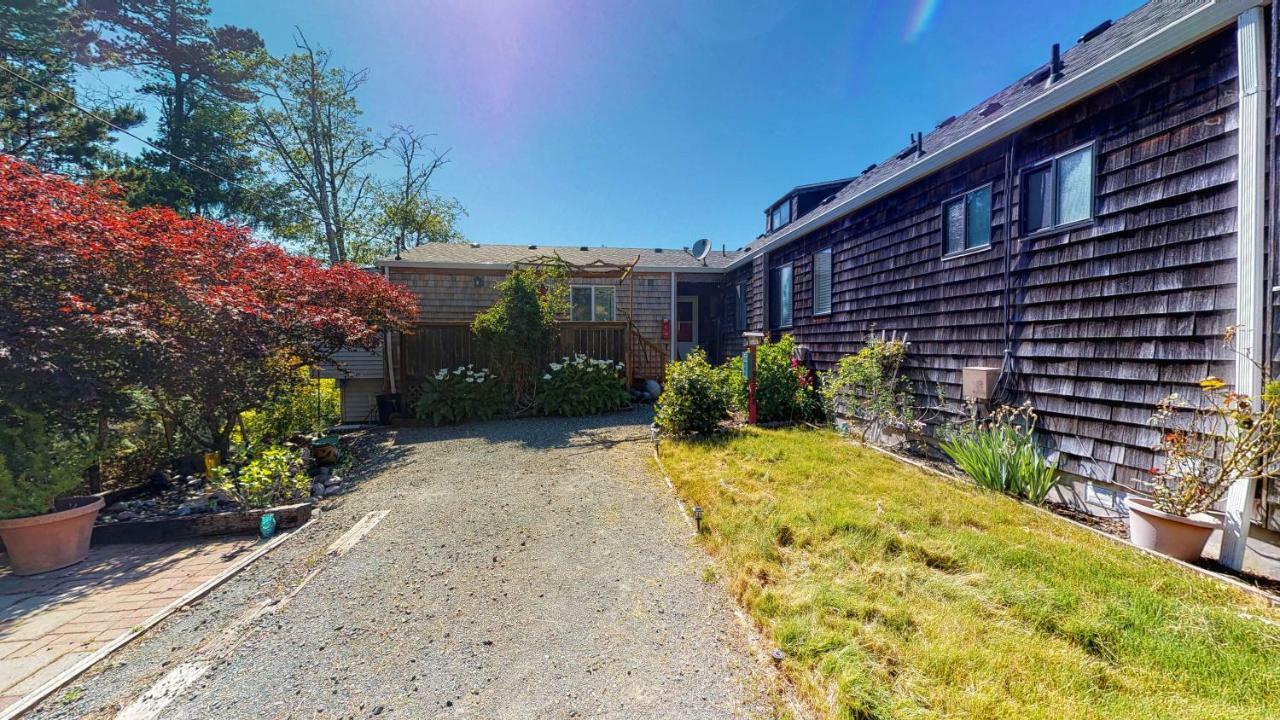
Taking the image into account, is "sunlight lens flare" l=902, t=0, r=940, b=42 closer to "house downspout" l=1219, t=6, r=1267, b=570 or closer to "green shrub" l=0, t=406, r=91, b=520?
"house downspout" l=1219, t=6, r=1267, b=570

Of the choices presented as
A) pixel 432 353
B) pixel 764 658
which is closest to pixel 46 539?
pixel 764 658

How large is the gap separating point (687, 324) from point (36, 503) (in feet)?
39.1

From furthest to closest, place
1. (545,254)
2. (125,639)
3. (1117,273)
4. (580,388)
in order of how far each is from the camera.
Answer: (545,254) < (580,388) < (1117,273) < (125,639)

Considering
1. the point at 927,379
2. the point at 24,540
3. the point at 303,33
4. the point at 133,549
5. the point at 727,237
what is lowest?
the point at 133,549

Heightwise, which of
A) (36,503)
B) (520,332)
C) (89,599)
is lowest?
(89,599)

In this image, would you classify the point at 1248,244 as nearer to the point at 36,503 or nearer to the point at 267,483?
the point at 267,483

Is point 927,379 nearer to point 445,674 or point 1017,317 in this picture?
point 1017,317

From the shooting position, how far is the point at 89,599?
8.48 ft

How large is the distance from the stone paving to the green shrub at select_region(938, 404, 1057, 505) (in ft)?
20.0

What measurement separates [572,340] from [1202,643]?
8.04m

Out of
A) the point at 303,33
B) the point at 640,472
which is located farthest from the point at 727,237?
→ the point at 303,33

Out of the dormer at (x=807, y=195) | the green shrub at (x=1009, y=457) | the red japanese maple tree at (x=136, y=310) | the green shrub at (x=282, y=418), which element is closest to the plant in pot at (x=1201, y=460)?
the green shrub at (x=1009, y=457)

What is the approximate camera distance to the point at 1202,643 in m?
1.79

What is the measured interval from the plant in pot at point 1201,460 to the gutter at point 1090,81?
7.53 feet
